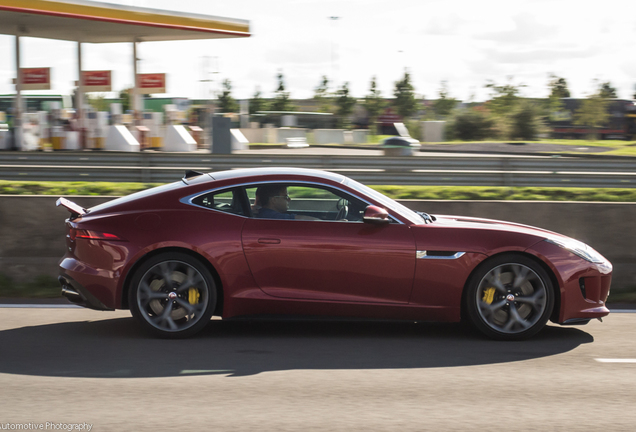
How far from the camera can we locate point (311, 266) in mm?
5625

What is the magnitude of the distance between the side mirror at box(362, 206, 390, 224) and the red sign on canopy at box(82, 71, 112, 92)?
23707mm

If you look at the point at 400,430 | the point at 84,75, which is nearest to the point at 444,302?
the point at 400,430

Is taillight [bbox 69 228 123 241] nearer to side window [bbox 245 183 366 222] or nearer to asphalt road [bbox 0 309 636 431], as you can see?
asphalt road [bbox 0 309 636 431]

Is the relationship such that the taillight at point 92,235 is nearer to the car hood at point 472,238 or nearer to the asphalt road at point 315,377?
the asphalt road at point 315,377

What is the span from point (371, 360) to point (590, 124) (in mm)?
53733

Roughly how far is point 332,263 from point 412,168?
8897 millimetres

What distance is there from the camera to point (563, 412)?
164 inches

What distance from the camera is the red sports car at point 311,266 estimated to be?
5.64 meters

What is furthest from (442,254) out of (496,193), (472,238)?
(496,193)

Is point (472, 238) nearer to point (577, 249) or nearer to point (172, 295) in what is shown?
point (577, 249)

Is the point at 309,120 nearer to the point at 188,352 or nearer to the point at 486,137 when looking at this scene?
the point at 486,137

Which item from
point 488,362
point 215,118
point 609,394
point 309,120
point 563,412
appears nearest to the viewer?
point 563,412

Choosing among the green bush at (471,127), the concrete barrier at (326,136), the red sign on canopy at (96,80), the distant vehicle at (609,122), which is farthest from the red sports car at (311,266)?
the distant vehicle at (609,122)

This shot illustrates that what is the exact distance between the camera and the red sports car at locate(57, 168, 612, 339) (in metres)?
5.64
